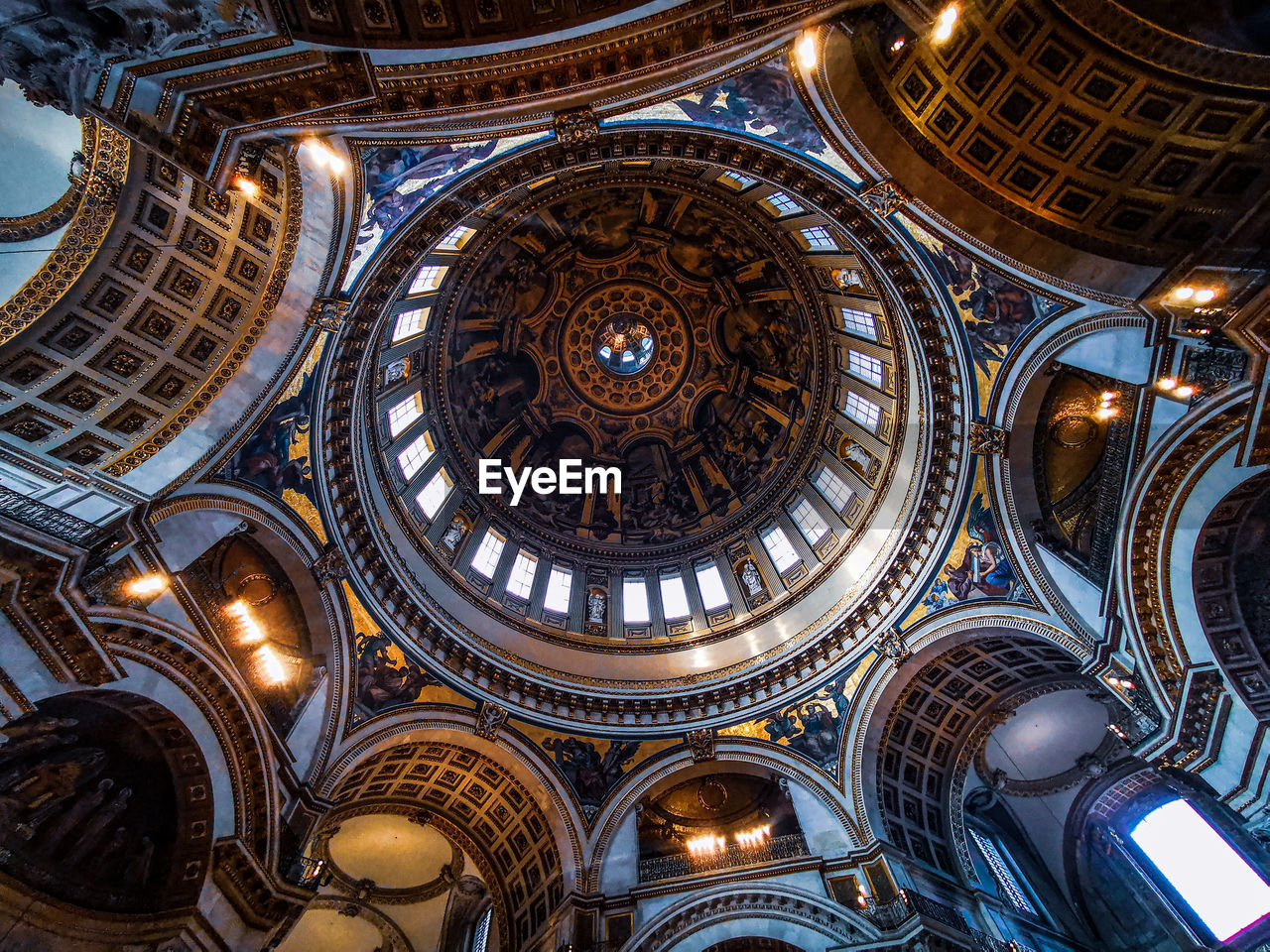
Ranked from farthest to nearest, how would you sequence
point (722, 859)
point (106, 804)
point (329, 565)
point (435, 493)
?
point (435, 493), point (722, 859), point (329, 565), point (106, 804)

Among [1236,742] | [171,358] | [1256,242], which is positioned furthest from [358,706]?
[1256,242]

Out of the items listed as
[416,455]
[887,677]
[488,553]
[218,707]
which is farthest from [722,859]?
[416,455]

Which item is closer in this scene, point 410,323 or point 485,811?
point 485,811

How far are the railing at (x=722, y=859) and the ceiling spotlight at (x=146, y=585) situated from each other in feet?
43.0

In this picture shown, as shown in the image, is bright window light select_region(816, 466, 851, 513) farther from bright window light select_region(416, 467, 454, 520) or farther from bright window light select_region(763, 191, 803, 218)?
bright window light select_region(416, 467, 454, 520)

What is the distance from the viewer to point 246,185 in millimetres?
9508

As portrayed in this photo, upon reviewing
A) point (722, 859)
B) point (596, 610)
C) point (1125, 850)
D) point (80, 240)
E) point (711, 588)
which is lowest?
point (1125, 850)

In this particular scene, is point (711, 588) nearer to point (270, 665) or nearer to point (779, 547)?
point (779, 547)

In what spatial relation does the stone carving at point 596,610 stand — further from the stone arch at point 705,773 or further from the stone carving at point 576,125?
the stone carving at point 576,125

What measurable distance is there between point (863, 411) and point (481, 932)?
20337 mm

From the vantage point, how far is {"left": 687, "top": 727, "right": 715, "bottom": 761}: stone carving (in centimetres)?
1783

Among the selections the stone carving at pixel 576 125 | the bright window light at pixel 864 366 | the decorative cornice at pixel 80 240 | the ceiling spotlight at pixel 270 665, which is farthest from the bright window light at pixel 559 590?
the stone carving at pixel 576 125

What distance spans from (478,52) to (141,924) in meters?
15.3

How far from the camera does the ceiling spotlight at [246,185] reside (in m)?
8.60
